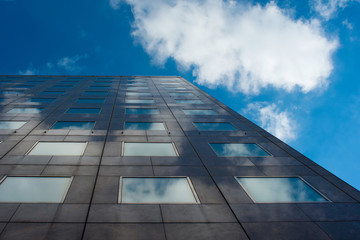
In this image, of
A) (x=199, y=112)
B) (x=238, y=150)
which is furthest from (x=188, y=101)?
(x=238, y=150)

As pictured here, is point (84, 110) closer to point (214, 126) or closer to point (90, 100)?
point (90, 100)

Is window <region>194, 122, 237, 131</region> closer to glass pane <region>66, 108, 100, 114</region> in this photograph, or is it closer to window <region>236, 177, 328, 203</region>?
window <region>236, 177, 328, 203</region>

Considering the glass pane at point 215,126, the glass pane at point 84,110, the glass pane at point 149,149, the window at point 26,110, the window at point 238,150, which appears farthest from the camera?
the glass pane at point 84,110

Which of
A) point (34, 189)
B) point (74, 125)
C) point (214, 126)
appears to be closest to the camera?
point (34, 189)

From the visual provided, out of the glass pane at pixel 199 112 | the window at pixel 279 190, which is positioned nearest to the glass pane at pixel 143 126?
the glass pane at pixel 199 112

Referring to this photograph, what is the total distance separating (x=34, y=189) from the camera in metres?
10.1

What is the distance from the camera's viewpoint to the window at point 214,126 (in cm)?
1861

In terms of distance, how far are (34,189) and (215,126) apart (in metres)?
13.3

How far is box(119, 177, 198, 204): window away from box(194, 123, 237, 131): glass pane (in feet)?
24.4

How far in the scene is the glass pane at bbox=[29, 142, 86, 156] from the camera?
13.3 meters

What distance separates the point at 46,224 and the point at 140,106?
16.1m

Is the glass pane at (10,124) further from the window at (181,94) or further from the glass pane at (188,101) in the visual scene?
the window at (181,94)

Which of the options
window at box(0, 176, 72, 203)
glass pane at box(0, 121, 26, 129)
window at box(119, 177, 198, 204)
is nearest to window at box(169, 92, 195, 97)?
glass pane at box(0, 121, 26, 129)

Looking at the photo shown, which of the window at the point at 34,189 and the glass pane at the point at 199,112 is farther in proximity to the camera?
the glass pane at the point at 199,112
